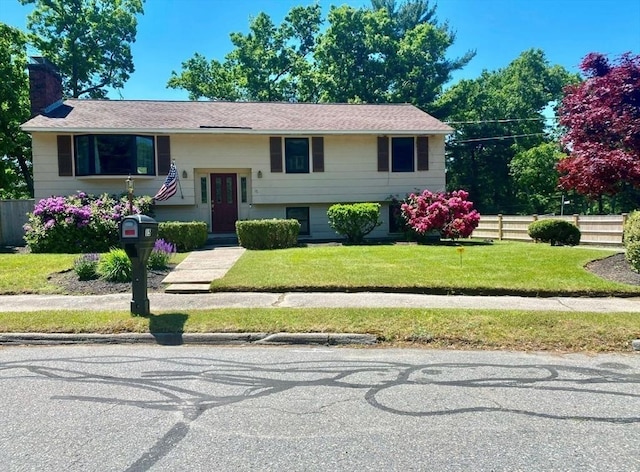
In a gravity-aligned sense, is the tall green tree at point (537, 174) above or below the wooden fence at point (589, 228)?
above

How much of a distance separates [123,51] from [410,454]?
130ft

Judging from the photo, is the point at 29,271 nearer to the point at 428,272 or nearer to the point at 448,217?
the point at 428,272

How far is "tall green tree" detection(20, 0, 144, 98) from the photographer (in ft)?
109

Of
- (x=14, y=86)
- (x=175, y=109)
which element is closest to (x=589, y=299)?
(x=175, y=109)

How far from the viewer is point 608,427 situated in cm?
384

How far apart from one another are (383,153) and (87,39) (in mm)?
26088

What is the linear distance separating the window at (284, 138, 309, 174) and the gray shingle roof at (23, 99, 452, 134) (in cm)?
60

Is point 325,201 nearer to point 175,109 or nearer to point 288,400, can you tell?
point 175,109

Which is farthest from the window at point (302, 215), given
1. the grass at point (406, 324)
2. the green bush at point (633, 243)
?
the grass at point (406, 324)

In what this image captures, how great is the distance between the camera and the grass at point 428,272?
9.19 metres

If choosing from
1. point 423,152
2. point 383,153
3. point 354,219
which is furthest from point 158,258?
point 423,152

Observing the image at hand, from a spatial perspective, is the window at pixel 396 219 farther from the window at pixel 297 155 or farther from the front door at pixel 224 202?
the front door at pixel 224 202

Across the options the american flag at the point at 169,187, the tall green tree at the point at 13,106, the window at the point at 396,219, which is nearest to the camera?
the american flag at the point at 169,187

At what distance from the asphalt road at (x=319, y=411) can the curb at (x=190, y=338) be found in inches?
16.7
